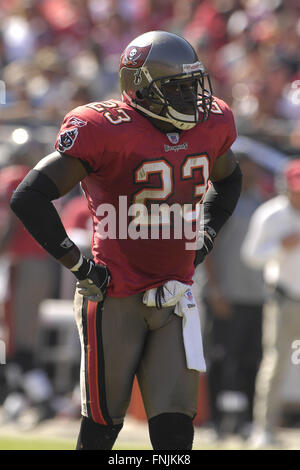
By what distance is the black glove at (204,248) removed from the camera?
4148 mm

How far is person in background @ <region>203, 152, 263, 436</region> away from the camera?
22.0ft

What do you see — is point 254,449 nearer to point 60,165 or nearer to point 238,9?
point 60,165

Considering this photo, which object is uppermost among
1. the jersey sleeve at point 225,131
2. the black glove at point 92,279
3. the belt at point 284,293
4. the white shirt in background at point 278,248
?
the white shirt in background at point 278,248

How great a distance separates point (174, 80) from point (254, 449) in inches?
123

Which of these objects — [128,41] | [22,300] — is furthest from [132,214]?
[128,41]

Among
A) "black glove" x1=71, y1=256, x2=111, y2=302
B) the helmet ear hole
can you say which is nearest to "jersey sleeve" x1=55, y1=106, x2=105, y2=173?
the helmet ear hole

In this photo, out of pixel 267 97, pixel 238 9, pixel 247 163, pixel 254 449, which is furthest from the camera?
pixel 238 9

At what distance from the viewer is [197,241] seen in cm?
411

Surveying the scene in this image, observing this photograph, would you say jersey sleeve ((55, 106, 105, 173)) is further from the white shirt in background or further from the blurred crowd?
the blurred crowd

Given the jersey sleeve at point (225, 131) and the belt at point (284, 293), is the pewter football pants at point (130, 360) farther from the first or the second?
the belt at point (284, 293)

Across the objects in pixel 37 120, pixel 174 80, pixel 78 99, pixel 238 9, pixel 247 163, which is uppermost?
pixel 238 9

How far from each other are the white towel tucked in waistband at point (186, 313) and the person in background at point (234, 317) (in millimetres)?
2775

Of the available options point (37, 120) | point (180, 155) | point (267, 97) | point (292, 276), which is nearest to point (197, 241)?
point (180, 155)

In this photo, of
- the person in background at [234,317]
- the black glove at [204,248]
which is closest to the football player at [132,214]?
the black glove at [204,248]
